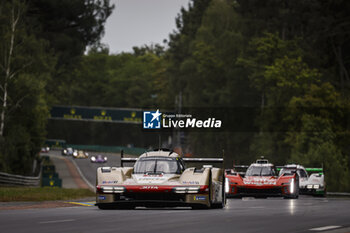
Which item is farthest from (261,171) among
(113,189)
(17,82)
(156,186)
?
(17,82)

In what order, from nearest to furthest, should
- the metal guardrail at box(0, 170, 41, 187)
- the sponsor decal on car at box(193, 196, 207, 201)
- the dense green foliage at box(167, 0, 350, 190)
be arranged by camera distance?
the sponsor decal on car at box(193, 196, 207, 201)
the metal guardrail at box(0, 170, 41, 187)
the dense green foliage at box(167, 0, 350, 190)

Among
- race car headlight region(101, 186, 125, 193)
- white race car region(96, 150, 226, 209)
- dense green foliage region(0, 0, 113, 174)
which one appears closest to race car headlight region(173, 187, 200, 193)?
white race car region(96, 150, 226, 209)

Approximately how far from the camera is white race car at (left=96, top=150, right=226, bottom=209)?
1895 centimetres

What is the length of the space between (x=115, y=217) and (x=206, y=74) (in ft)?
298

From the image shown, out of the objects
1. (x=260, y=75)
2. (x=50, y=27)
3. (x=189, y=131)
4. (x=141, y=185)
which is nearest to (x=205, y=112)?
(x=189, y=131)

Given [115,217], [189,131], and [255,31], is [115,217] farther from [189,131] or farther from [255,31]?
[189,131]

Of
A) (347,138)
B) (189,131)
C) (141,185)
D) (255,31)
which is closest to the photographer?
(141,185)

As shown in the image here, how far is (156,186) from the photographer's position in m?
18.9

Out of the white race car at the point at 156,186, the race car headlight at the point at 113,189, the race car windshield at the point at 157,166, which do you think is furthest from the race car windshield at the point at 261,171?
the race car headlight at the point at 113,189

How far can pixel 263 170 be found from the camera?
99.4 ft

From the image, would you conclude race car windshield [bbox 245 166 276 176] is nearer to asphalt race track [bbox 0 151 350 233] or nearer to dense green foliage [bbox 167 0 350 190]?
asphalt race track [bbox 0 151 350 233]

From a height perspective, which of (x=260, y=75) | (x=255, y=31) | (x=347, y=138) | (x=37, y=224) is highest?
(x=255, y=31)

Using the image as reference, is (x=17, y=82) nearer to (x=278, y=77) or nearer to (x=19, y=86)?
(x=19, y=86)

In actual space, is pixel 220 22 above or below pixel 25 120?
above
